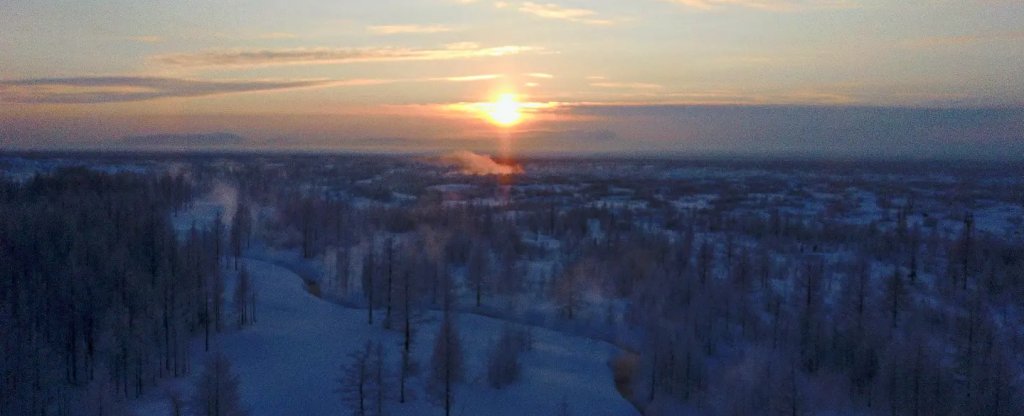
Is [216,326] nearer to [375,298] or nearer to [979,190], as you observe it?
[375,298]

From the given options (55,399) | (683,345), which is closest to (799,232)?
(683,345)

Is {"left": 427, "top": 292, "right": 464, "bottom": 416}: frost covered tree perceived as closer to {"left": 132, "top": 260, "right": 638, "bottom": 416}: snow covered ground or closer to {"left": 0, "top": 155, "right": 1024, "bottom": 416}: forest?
{"left": 0, "top": 155, "right": 1024, "bottom": 416}: forest

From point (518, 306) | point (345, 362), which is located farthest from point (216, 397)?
point (518, 306)

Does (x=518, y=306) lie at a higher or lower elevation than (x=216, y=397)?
lower

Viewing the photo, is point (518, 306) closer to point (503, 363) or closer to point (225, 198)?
point (503, 363)

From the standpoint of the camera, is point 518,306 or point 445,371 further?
point 518,306

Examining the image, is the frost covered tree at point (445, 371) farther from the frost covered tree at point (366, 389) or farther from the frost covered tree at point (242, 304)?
the frost covered tree at point (242, 304)

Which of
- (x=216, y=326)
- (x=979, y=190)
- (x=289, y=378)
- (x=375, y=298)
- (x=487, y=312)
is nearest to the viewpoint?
(x=289, y=378)

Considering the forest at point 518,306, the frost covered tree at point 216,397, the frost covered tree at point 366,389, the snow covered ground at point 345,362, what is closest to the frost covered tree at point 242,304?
the forest at point 518,306
